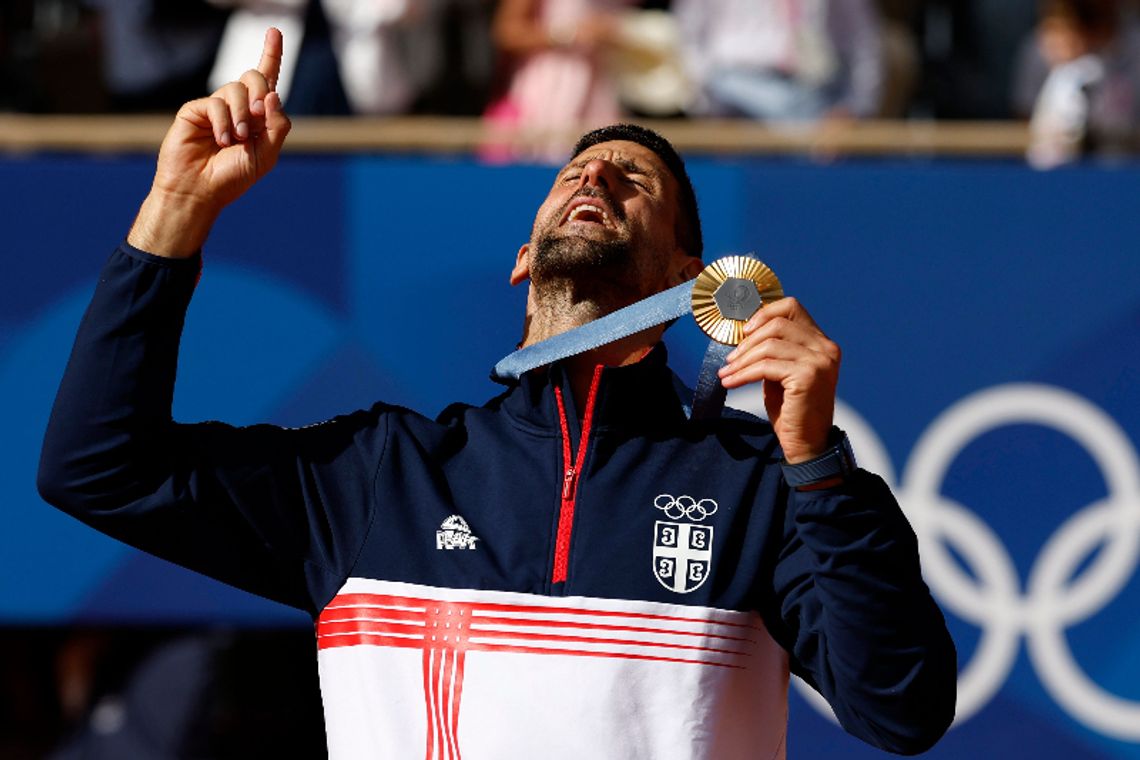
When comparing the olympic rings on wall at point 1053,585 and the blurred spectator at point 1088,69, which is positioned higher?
the blurred spectator at point 1088,69

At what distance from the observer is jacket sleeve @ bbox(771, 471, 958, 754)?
8.70 feet

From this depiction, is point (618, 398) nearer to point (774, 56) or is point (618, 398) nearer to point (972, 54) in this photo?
point (774, 56)

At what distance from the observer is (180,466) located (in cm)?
298

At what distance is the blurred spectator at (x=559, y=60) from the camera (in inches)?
251

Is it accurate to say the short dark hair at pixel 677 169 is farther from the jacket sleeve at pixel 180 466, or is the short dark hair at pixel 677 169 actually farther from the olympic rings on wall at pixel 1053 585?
the olympic rings on wall at pixel 1053 585

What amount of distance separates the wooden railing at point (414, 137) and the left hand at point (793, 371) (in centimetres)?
339

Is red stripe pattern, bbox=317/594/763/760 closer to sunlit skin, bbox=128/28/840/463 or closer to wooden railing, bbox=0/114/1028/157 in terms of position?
sunlit skin, bbox=128/28/840/463

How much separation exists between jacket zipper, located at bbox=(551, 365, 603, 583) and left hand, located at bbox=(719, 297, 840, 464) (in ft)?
1.27

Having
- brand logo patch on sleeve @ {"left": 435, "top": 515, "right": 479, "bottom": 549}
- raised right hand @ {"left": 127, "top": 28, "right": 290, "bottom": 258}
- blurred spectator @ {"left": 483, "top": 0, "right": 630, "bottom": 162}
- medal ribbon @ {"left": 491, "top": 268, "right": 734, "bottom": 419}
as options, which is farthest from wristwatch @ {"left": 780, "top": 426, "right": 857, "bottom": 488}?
blurred spectator @ {"left": 483, "top": 0, "right": 630, "bottom": 162}

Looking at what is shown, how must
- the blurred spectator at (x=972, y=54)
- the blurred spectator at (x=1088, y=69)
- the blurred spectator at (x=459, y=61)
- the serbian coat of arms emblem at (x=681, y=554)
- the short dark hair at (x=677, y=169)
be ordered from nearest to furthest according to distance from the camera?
1. the serbian coat of arms emblem at (x=681, y=554)
2. the short dark hair at (x=677, y=169)
3. the blurred spectator at (x=1088, y=69)
4. the blurred spectator at (x=459, y=61)
5. the blurred spectator at (x=972, y=54)

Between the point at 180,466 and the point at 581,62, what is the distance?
3.69 metres

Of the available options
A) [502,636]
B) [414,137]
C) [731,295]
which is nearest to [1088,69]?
[414,137]

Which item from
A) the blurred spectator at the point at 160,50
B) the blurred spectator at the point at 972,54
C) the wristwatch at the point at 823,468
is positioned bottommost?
the wristwatch at the point at 823,468

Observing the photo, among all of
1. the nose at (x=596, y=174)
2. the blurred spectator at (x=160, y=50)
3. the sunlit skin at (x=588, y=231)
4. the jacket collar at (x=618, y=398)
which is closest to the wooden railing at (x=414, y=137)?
the blurred spectator at (x=160, y=50)
